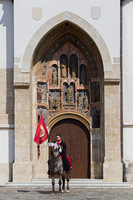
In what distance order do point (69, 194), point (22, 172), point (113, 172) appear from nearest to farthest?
point (69, 194), point (113, 172), point (22, 172)

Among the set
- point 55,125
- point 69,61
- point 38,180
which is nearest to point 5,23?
point 69,61

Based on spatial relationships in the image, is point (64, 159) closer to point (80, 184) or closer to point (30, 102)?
point (80, 184)

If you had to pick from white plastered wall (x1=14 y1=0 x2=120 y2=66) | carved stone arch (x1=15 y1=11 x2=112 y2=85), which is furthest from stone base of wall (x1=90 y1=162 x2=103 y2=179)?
white plastered wall (x1=14 y1=0 x2=120 y2=66)

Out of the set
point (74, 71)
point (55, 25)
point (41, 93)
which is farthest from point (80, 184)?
point (55, 25)

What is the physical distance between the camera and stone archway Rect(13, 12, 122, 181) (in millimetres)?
22766

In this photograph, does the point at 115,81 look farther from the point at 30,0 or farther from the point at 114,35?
the point at 30,0

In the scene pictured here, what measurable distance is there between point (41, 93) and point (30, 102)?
115cm

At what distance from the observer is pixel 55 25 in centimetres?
Result: 2303

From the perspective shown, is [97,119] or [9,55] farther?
[97,119]

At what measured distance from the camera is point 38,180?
75.5ft

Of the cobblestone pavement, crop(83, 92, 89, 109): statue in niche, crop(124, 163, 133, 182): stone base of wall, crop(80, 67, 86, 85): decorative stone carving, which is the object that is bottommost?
the cobblestone pavement

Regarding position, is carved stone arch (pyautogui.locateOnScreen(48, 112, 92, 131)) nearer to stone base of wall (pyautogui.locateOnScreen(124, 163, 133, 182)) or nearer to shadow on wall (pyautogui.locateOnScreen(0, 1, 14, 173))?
shadow on wall (pyautogui.locateOnScreen(0, 1, 14, 173))

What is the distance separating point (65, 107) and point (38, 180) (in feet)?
10.7

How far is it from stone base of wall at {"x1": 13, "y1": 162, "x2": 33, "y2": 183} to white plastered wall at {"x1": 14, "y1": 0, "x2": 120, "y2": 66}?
4.13 metres
